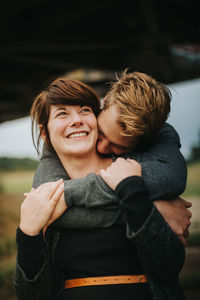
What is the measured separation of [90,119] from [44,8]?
10.0 feet

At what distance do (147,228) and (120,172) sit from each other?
27 centimetres

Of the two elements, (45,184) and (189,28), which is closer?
(45,184)

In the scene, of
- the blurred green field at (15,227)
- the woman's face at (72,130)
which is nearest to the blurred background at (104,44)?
the blurred green field at (15,227)

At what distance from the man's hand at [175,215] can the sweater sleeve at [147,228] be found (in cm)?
6

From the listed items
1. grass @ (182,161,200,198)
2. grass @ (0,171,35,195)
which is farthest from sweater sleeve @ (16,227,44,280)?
grass @ (0,171,35,195)

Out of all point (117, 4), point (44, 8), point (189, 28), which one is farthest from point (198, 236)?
point (44, 8)

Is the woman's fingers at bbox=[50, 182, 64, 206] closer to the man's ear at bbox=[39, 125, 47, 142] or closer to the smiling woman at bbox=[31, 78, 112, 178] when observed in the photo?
the smiling woman at bbox=[31, 78, 112, 178]

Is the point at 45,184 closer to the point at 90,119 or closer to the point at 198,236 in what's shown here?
the point at 90,119

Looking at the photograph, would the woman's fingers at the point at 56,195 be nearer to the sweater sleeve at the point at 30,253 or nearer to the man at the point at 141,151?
the man at the point at 141,151

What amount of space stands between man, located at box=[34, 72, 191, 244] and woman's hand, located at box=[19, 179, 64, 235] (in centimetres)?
6

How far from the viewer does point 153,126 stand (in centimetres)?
159

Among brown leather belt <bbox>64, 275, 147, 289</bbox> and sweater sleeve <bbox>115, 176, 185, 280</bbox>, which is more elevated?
sweater sleeve <bbox>115, 176, 185, 280</bbox>

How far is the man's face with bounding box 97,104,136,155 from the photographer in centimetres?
161

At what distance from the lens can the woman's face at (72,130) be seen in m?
1.68
